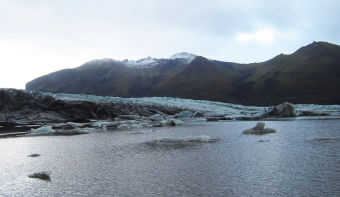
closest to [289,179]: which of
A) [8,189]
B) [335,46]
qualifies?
[8,189]

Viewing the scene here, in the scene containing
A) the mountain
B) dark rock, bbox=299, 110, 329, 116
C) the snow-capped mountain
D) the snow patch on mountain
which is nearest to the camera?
dark rock, bbox=299, 110, 329, 116

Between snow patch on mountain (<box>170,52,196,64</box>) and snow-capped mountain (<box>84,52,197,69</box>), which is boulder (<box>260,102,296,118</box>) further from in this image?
snow patch on mountain (<box>170,52,196,64</box>)

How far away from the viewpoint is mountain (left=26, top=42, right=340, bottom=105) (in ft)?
325

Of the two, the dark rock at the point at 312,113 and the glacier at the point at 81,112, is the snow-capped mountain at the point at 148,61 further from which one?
the dark rock at the point at 312,113

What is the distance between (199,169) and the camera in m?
8.12

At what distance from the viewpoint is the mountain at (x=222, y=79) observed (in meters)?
99.1

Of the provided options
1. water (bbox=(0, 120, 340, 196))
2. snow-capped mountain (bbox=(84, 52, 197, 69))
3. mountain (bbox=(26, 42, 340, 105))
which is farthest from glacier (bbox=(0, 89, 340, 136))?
snow-capped mountain (bbox=(84, 52, 197, 69))

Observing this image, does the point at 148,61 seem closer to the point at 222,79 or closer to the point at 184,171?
the point at 222,79

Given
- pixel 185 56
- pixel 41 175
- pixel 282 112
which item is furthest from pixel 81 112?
pixel 185 56

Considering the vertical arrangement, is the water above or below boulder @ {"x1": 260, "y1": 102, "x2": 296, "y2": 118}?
below

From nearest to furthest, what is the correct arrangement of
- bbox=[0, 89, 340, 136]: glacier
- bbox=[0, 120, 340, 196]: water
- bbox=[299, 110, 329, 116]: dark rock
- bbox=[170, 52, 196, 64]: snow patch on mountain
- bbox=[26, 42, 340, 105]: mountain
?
bbox=[0, 120, 340, 196]: water → bbox=[0, 89, 340, 136]: glacier → bbox=[299, 110, 329, 116]: dark rock → bbox=[26, 42, 340, 105]: mountain → bbox=[170, 52, 196, 64]: snow patch on mountain

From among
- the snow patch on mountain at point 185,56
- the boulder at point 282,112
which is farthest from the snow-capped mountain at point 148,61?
the boulder at point 282,112

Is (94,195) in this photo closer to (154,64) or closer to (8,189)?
(8,189)

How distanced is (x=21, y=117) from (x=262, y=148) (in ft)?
115
